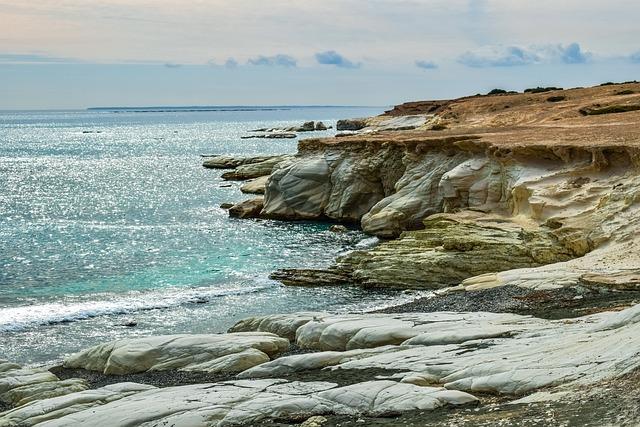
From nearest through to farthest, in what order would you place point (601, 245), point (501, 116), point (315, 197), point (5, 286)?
point (601, 245) → point (5, 286) → point (315, 197) → point (501, 116)

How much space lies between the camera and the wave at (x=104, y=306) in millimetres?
34781

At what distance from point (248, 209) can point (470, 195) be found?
23.4m

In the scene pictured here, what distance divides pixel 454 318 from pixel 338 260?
1916cm

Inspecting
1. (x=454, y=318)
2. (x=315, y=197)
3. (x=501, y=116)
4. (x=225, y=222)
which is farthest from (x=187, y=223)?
(x=454, y=318)

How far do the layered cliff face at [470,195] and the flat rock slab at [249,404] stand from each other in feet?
55.6

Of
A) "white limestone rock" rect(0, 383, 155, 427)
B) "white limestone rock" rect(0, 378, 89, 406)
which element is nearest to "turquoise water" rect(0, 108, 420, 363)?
"white limestone rock" rect(0, 378, 89, 406)

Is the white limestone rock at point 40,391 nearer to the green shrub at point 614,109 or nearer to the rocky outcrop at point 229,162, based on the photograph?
the green shrub at point 614,109

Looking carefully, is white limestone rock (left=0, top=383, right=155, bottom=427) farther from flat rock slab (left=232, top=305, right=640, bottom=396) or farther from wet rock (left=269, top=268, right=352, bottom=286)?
wet rock (left=269, top=268, right=352, bottom=286)

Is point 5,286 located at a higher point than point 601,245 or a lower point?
lower

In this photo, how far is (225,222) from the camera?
63.9m

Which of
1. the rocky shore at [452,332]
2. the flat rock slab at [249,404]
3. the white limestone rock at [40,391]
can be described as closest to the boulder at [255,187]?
the rocky shore at [452,332]

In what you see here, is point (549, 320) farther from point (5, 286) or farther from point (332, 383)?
point (5, 286)

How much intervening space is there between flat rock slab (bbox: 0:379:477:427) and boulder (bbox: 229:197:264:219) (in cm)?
4673

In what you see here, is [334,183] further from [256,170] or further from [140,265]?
[256,170]
